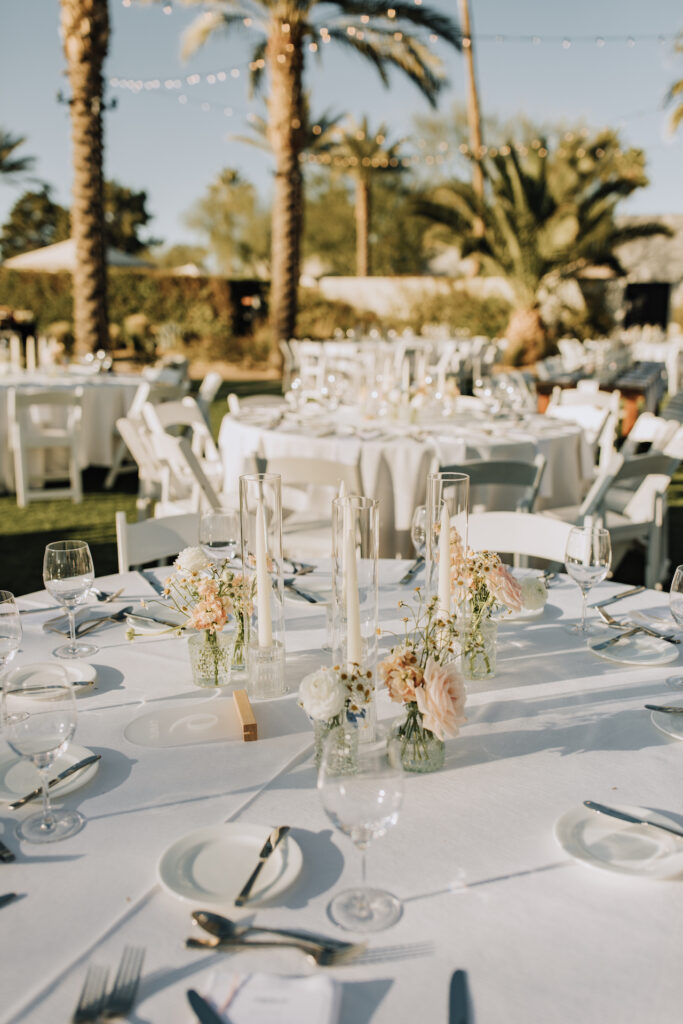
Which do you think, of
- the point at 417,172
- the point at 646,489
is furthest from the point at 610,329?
the point at 646,489

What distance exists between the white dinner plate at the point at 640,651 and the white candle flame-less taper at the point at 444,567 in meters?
0.52

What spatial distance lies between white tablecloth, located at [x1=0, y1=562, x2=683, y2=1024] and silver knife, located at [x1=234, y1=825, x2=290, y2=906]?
0.04 meters

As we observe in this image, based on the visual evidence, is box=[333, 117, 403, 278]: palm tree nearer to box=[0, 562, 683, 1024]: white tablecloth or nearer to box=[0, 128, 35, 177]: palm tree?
box=[0, 128, 35, 177]: palm tree

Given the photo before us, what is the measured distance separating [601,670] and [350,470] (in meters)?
2.01

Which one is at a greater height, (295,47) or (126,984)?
(295,47)

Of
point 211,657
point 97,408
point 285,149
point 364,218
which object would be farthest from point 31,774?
point 364,218

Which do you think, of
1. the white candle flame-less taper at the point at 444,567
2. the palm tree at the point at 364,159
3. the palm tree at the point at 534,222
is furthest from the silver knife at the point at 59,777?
the palm tree at the point at 364,159

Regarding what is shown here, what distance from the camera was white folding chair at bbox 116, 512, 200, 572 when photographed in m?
2.56

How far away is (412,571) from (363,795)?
143cm

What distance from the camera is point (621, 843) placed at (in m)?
1.22

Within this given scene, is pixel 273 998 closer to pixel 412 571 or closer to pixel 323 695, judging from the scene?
pixel 323 695

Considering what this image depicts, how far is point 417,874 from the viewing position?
3.75 ft

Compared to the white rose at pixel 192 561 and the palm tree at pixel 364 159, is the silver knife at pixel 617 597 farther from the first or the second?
the palm tree at pixel 364 159

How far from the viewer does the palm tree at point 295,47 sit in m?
13.3
